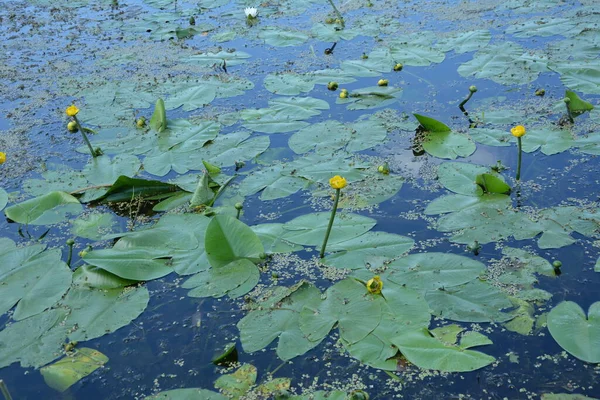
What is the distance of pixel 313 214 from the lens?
308 cm

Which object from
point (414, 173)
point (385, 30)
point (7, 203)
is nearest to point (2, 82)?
point (7, 203)

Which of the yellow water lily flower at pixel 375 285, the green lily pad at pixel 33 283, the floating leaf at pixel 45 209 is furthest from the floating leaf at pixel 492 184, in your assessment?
the floating leaf at pixel 45 209

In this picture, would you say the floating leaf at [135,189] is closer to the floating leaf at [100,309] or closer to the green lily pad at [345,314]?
the floating leaf at [100,309]

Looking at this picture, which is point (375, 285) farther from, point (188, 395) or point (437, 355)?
point (188, 395)

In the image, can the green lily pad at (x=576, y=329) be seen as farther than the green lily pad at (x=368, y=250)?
No

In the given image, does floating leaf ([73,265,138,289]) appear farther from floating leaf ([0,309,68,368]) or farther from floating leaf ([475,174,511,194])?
floating leaf ([475,174,511,194])

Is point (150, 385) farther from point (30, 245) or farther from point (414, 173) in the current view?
point (414, 173)

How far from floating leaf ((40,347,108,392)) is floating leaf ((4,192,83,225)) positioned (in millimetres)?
1133

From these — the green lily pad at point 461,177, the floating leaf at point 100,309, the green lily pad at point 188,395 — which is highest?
the green lily pad at point 461,177

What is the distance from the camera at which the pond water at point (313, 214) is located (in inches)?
90.1

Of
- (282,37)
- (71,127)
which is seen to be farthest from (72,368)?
(282,37)

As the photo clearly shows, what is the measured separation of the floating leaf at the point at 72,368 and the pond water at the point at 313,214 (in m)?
0.01

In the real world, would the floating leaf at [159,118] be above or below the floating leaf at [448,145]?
above

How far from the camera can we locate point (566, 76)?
425 centimetres
